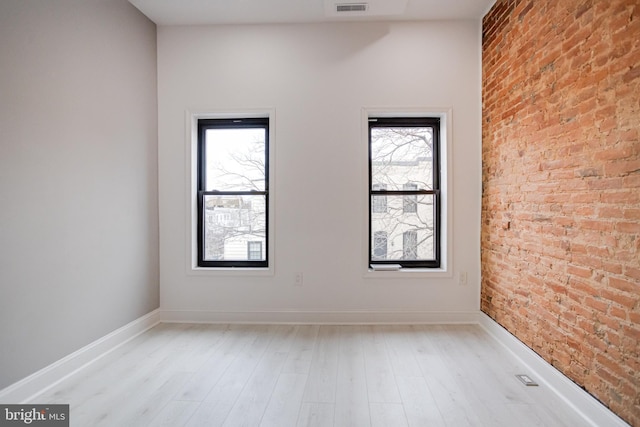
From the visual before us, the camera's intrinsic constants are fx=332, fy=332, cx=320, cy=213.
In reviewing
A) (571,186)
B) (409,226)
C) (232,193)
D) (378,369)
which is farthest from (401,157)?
(378,369)

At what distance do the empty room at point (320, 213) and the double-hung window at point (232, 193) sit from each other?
0.07ft

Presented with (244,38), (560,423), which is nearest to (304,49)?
(244,38)

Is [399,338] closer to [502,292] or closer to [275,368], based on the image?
[502,292]

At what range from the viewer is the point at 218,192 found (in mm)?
3547

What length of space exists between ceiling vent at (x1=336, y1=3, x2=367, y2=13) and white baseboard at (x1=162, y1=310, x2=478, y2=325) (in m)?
2.87

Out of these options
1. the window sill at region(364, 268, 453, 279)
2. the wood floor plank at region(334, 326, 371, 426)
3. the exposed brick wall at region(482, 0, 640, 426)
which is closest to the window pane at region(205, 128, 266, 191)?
the window sill at region(364, 268, 453, 279)

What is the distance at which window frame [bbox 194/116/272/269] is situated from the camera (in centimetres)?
350

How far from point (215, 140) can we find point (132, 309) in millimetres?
1852

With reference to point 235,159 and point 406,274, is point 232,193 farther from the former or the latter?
point 406,274

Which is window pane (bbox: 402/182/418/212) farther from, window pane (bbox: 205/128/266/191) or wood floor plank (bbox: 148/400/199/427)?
wood floor plank (bbox: 148/400/199/427)

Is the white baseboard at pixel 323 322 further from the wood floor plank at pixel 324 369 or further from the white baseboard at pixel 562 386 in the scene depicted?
the wood floor plank at pixel 324 369

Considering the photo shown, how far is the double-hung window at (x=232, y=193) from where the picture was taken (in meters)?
3.55

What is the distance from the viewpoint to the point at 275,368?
2.44 metres

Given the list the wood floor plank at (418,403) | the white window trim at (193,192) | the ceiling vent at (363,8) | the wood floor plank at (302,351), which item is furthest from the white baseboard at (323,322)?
the ceiling vent at (363,8)
